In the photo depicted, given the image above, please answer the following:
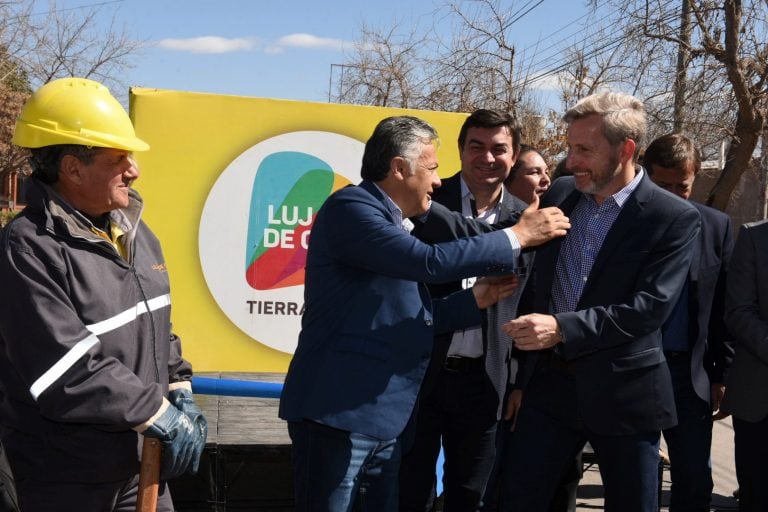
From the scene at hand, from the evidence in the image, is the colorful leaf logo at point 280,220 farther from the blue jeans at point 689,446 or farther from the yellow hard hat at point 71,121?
the yellow hard hat at point 71,121

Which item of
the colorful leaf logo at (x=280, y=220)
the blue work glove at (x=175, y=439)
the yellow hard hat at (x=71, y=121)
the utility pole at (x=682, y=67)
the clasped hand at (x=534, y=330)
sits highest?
the utility pole at (x=682, y=67)

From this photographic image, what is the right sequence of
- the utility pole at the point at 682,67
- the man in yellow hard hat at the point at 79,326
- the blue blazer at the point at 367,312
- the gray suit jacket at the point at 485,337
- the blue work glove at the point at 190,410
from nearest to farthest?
the man in yellow hard hat at the point at 79,326, the blue work glove at the point at 190,410, the blue blazer at the point at 367,312, the gray suit jacket at the point at 485,337, the utility pole at the point at 682,67

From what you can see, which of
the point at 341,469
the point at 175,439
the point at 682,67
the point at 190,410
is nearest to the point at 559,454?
the point at 341,469

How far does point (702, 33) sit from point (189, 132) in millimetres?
11486

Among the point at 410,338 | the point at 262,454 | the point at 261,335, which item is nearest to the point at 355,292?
the point at 410,338

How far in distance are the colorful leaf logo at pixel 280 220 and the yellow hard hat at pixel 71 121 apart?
2444 mm

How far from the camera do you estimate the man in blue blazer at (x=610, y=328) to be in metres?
3.05

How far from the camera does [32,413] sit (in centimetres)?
234

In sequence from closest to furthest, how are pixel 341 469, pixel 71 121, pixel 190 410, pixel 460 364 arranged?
pixel 71 121 < pixel 190 410 < pixel 341 469 < pixel 460 364

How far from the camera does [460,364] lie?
12.0 ft

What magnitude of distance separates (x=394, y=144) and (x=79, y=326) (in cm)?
120

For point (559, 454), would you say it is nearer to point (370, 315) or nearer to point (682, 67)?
point (370, 315)

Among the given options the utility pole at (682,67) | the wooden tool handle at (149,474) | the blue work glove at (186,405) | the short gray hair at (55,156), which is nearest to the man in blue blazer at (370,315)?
the blue work glove at (186,405)

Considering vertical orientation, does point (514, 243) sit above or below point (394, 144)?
below
